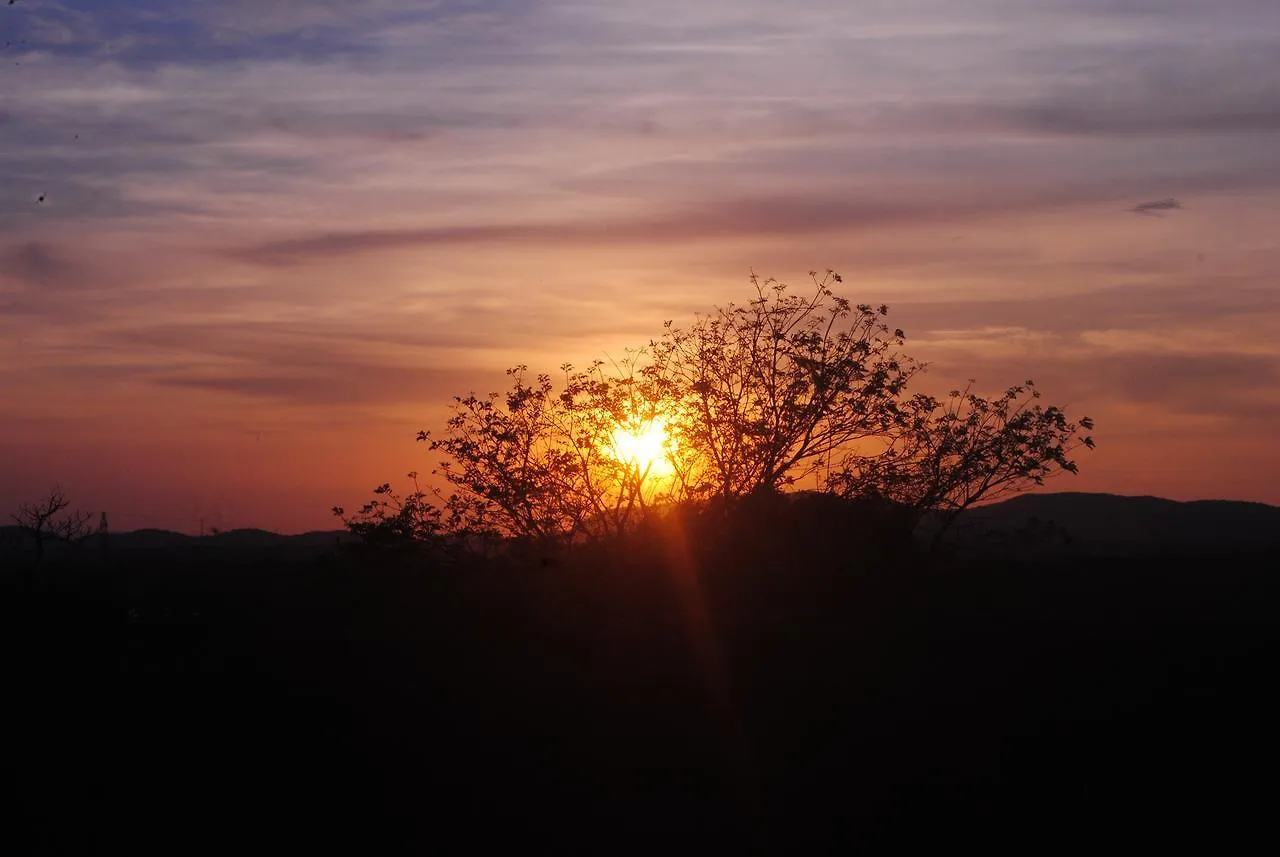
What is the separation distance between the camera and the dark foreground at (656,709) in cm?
1319

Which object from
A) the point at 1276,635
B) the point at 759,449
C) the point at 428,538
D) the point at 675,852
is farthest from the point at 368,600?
the point at 1276,635

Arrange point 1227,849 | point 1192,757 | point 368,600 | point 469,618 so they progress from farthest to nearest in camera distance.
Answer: point 368,600, point 469,618, point 1192,757, point 1227,849

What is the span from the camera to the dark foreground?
13.2m

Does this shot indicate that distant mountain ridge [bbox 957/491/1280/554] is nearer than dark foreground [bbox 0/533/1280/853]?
No

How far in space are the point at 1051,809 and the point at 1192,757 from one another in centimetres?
272

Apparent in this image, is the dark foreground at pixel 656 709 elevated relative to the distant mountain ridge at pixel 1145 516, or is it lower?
lower

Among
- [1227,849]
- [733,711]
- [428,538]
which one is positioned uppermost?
[428,538]

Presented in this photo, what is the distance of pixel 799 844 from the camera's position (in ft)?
41.1

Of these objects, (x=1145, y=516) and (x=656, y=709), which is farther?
(x=1145, y=516)

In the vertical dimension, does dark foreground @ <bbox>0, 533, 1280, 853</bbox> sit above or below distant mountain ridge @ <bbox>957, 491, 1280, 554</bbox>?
below

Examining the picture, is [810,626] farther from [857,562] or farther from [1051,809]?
[1051,809]

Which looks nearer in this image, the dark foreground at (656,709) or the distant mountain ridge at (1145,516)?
the dark foreground at (656,709)

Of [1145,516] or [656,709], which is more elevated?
[1145,516]

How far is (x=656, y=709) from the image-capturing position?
1769 centimetres
